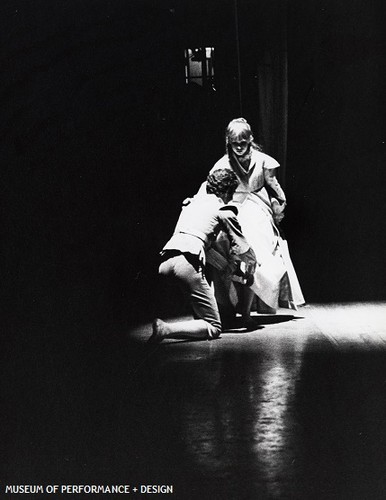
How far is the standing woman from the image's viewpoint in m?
7.15

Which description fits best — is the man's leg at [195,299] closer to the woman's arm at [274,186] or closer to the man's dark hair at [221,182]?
the man's dark hair at [221,182]


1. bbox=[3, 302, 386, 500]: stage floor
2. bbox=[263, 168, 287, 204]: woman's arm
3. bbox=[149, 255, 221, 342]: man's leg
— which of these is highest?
bbox=[263, 168, 287, 204]: woman's arm

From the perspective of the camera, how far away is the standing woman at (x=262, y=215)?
281 inches

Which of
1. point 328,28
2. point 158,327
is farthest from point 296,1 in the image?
point 158,327

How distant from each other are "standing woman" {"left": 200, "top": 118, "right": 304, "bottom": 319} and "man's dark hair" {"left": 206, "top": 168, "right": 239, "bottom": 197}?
1.16 feet

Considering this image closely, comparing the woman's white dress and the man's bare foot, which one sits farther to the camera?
the woman's white dress

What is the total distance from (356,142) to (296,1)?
1.15m

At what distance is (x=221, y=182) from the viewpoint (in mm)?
6711

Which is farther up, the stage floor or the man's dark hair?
the man's dark hair

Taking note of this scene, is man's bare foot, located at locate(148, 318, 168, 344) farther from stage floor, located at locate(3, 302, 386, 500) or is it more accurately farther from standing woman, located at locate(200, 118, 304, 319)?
standing woman, located at locate(200, 118, 304, 319)

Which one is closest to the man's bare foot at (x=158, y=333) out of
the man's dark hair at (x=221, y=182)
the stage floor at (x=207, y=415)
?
the stage floor at (x=207, y=415)

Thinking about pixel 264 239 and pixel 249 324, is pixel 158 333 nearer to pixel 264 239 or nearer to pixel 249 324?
pixel 249 324

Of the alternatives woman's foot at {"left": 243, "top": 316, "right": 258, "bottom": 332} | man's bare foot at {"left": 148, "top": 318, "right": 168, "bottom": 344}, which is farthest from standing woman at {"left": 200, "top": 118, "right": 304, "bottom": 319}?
man's bare foot at {"left": 148, "top": 318, "right": 168, "bottom": 344}

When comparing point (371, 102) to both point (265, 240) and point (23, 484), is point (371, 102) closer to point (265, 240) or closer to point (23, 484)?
point (265, 240)
